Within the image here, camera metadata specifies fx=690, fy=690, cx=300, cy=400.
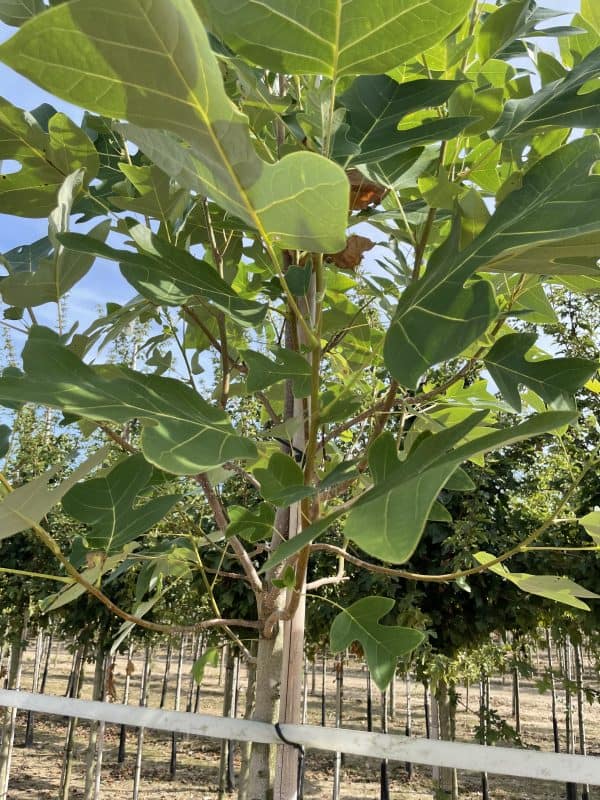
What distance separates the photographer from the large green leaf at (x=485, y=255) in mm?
374

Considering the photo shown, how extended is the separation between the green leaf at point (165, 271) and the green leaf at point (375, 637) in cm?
28

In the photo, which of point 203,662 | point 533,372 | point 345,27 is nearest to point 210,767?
point 203,662

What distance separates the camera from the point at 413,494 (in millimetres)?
300

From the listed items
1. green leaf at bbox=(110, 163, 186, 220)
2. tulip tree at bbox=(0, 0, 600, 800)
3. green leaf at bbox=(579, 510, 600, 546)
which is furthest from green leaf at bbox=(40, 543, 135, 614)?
green leaf at bbox=(579, 510, 600, 546)

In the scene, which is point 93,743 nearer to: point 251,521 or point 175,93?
point 251,521

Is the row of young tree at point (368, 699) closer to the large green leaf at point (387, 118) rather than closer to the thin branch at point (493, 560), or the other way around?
the thin branch at point (493, 560)

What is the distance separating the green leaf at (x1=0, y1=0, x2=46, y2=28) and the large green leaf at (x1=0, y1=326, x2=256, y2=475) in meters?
0.33

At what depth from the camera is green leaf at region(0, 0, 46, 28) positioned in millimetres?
596

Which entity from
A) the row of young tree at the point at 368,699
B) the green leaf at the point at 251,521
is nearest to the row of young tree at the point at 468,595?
the row of young tree at the point at 368,699

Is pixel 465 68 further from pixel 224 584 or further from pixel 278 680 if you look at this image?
pixel 224 584

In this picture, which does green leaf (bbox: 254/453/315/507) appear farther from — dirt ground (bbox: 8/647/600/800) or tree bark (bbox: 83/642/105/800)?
dirt ground (bbox: 8/647/600/800)

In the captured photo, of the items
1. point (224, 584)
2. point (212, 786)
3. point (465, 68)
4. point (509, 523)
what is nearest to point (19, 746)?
point (212, 786)

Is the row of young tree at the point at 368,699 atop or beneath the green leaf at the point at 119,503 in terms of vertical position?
beneath

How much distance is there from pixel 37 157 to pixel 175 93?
45 centimetres
